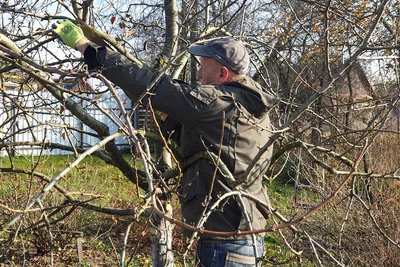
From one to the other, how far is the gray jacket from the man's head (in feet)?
0.25

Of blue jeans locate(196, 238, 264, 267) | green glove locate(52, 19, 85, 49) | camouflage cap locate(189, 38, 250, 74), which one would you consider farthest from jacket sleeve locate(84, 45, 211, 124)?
blue jeans locate(196, 238, 264, 267)

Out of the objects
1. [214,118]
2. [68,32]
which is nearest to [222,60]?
[214,118]

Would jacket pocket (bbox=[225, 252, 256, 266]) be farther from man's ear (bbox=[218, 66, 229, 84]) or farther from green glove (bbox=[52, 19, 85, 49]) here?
green glove (bbox=[52, 19, 85, 49])

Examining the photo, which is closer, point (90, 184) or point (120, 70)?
point (120, 70)

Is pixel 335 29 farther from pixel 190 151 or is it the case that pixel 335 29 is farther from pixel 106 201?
pixel 190 151

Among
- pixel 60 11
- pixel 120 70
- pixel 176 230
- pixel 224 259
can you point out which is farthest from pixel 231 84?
pixel 176 230

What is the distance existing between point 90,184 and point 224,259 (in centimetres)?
452

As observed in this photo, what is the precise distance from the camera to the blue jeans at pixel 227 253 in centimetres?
233

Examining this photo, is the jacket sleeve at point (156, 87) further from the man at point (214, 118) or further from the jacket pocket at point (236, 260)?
the jacket pocket at point (236, 260)

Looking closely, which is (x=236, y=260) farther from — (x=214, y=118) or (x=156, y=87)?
(x=156, y=87)

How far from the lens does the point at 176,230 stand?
582 cm

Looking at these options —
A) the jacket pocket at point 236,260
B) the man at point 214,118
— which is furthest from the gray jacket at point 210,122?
the jacket pocket at point 236,260

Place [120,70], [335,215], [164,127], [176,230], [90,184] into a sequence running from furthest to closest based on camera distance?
[90,184] → [176,230] → [335,215] → [164,127] → [120,70]

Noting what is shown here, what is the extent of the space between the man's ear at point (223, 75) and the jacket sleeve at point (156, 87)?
0.27 m
